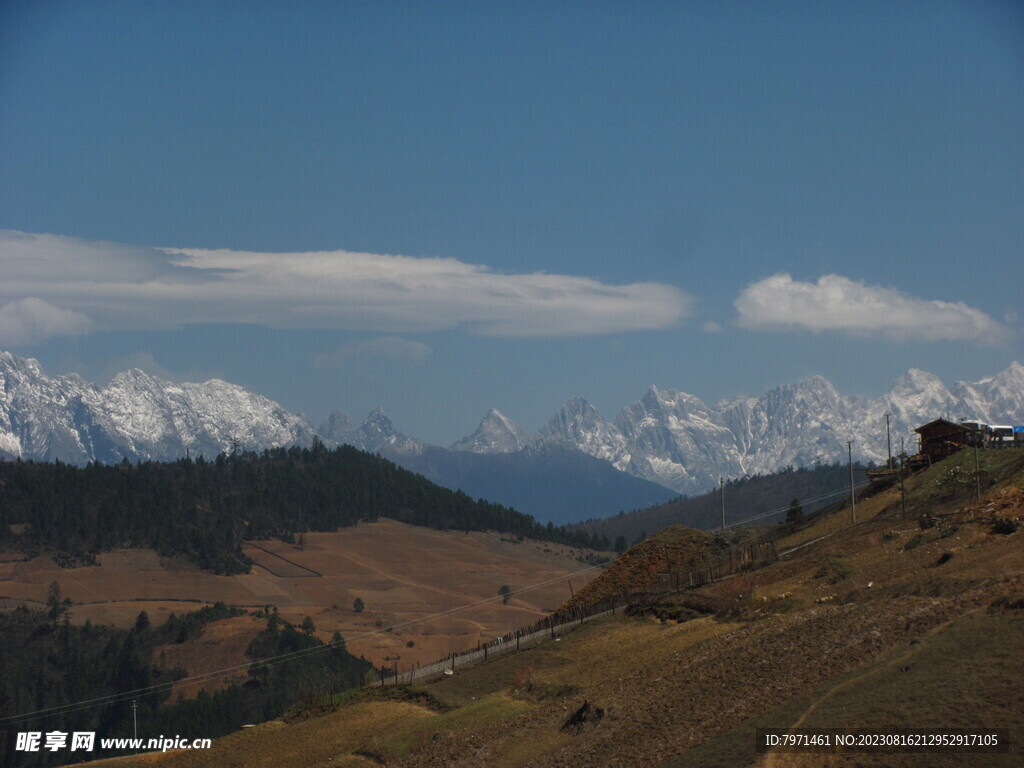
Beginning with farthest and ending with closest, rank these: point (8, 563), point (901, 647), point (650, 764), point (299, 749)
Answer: point (8, 563) < point (299, 749) < point (901, 647) < point (650, 764)

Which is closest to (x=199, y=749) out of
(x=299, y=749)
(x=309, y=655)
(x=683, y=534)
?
(x=299, y=749)

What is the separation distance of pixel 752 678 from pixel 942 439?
204 ft

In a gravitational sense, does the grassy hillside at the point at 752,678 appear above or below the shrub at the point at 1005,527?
below

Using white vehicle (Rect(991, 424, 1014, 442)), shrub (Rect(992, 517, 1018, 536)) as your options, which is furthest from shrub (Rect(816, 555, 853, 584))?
white vehicle (Rect(991, 424, 1014, 442))

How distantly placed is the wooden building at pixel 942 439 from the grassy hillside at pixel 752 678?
94.5ft

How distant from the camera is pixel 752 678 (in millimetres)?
30375

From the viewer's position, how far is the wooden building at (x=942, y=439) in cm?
8394

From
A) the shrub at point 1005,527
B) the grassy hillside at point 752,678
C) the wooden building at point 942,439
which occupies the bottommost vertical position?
the grassy hillside at point 752,678

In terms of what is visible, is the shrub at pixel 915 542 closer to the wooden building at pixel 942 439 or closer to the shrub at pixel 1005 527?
the shrub at pixel 1005 527

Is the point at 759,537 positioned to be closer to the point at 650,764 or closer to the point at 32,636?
the point at 650,764

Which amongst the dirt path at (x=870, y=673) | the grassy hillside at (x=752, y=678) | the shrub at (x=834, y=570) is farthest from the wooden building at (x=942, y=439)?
the dirt path at (x=870, y=673)

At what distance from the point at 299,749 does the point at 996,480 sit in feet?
143

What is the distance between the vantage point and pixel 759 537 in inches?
2825

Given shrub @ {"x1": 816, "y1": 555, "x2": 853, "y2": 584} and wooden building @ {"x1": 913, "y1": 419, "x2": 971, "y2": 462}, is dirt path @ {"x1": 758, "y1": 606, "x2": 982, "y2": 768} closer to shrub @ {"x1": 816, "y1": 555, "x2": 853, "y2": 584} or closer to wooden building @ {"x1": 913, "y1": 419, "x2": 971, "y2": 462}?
shrub @ {"x1": 816, "y1": 555, "x2": 853, "y2": 584}
